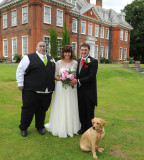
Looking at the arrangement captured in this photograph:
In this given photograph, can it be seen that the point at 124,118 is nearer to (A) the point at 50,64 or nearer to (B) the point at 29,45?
(A) the point at 50,64

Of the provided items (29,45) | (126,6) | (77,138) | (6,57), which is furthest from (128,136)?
(126,6)

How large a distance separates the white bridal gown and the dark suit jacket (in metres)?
0.23

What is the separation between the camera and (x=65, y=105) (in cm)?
422

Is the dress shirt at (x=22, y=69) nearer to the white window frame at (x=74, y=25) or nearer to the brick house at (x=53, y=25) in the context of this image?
the brick house at (x=53, y=25)

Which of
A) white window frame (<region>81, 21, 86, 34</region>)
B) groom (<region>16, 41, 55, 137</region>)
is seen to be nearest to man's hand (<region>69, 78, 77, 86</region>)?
groom (<region>16, 41, 55, 137</region>)

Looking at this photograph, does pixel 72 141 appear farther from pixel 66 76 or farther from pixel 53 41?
pixel 53 41

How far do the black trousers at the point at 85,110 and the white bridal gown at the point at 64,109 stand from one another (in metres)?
0.11

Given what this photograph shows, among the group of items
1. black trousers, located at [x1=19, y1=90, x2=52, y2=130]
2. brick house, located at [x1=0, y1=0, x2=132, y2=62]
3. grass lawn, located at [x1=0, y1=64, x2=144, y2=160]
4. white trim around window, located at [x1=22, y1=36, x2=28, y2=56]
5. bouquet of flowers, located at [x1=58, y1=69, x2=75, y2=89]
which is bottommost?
grass lawn, located at [x1=0, y1=64, x2=144, y2=160]

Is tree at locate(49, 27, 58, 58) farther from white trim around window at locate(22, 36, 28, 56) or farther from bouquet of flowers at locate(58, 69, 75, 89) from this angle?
bouquet of flowers at locate(58, 69, 75, 89)

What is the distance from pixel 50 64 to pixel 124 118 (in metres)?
2.99

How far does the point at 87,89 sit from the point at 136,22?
145 ft

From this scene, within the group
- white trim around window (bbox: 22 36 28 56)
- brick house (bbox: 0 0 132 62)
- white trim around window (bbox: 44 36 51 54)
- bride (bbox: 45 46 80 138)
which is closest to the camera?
bride (bbox: 45 46 80 138)

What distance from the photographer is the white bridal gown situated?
420 centimetres

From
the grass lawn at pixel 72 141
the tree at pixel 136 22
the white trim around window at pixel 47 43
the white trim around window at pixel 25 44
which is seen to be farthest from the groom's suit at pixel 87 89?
the tree at pixel 136 22
